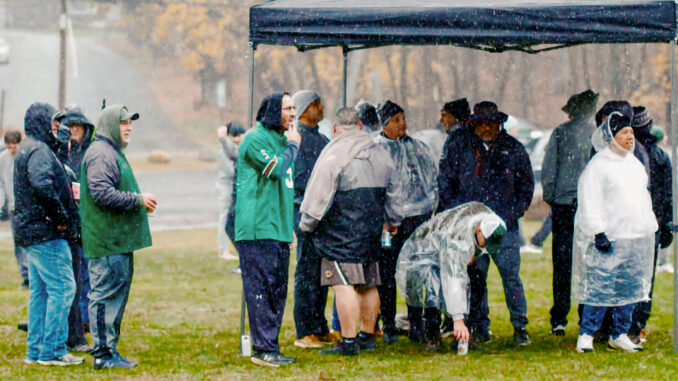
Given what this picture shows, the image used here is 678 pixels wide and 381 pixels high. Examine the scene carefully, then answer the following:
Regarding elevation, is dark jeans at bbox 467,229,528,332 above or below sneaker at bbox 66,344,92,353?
above

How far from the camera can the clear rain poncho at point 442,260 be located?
7.18 meters

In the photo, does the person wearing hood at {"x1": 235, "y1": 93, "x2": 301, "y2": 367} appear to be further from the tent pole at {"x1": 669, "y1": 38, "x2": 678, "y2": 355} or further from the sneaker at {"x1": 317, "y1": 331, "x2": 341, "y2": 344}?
the tent pole at {"x1": 669, "y1": 38, "x2": 678, "y2": 355}

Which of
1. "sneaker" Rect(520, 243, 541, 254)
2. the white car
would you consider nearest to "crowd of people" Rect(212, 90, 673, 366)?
"sneaker" Rect(520, 243, 541, 254)

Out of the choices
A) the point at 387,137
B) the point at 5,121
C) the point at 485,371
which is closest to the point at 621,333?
the point at 485,371

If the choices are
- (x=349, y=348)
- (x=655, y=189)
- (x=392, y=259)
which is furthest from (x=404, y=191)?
(x=655, y=189)

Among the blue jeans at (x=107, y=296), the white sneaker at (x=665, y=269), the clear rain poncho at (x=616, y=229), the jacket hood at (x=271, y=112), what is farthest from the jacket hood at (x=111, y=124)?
the white sneaker at (x=665, y=269)

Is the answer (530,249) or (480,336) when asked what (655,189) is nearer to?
(480,336)

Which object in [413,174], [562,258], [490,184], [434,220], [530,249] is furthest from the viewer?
[530,249]

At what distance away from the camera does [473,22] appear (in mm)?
7215

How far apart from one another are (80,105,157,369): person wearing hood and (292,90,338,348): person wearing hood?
1472mm

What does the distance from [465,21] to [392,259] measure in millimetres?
1988

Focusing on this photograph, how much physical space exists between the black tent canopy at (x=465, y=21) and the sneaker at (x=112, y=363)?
239cm

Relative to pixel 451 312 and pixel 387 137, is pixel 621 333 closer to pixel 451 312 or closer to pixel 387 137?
pixel 451 312

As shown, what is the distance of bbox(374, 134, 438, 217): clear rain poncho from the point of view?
8.05m
